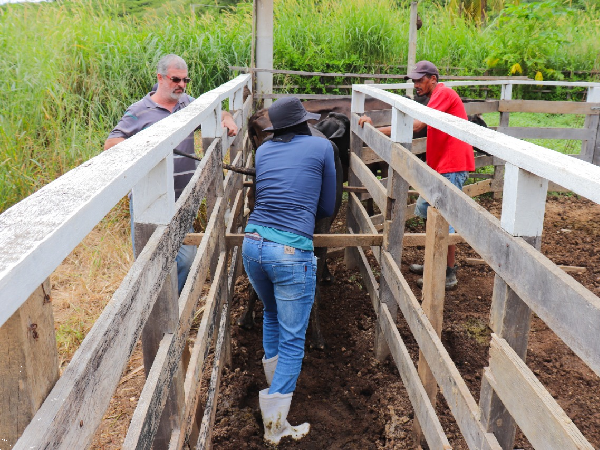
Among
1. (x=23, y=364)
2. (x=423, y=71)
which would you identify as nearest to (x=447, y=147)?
(x=423, y=71)

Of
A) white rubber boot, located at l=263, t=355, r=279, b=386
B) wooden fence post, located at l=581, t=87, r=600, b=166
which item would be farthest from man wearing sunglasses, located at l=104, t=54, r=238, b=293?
wooden fence post, located at l=581, t=87, r=600, b=166

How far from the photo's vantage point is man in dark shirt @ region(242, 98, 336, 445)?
3312 mm

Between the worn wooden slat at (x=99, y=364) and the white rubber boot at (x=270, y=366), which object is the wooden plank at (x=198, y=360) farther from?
the worn wooden slat at (x=99, y=364)

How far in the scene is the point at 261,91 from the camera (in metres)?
8.92

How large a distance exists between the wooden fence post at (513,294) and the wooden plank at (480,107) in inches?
230

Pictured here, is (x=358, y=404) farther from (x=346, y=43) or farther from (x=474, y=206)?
(x=346, y=43)

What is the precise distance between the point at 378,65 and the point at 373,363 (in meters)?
8.57

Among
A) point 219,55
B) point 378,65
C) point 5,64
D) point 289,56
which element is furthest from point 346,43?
point 5,64

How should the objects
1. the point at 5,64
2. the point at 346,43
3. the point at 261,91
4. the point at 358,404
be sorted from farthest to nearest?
1. the point at 346,43
2. the point at 261,91
3. the point at 5,64
4. the point at 358,404

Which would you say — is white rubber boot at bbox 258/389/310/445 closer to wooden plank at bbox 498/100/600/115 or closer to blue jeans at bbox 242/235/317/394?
blue jeans at bbox 242/235/317/394

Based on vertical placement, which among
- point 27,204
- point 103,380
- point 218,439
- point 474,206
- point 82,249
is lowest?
point 218,439

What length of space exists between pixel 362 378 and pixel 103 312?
2.89 meters

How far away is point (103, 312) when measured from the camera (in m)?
1.31

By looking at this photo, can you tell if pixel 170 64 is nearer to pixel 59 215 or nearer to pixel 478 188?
pixel 59 215
